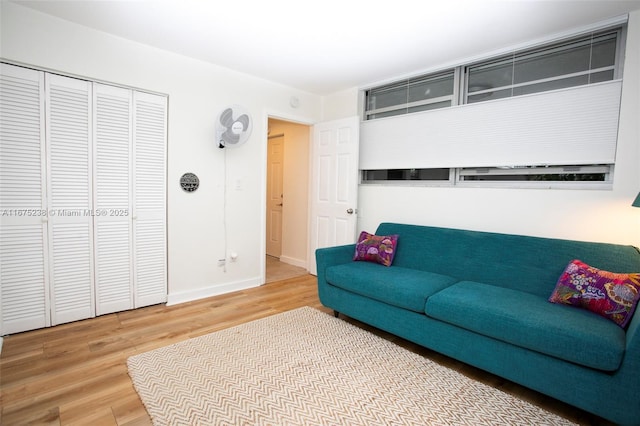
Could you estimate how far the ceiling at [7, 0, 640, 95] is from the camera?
7.33 feet

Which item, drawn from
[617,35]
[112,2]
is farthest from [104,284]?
[617,35]

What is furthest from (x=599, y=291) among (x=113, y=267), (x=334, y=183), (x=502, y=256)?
(x=113, y=267)

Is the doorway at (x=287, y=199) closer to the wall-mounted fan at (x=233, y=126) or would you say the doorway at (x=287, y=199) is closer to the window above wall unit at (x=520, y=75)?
the wall-mounted fan at (x=233, y=126)

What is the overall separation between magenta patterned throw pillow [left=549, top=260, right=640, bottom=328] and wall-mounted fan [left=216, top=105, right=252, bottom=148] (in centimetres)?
291

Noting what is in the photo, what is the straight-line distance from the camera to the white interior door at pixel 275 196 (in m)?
5.40

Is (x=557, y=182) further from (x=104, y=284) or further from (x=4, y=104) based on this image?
(x=4, y=104)

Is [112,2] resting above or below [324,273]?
above

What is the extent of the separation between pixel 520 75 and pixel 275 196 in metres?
3.86

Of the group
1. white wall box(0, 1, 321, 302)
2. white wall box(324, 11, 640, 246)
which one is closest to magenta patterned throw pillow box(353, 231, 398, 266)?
white wall box(324, 11, 640, 246)

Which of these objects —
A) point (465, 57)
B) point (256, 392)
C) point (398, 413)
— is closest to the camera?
point (398, 413)

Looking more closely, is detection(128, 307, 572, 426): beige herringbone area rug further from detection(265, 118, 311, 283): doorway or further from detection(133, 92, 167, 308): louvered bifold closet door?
detection(265, 118, 311, 283): doorway

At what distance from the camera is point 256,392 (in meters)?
1.84

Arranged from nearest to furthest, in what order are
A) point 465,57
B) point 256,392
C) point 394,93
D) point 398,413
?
1. point 398,413
2. point 256,392
3. point 465,57
4. point 394,93

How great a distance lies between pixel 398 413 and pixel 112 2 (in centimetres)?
324
